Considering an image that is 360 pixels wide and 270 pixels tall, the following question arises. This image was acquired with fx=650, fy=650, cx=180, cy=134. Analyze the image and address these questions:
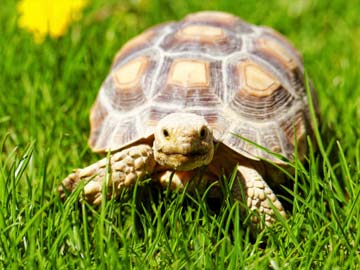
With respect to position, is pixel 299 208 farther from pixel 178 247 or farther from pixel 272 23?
pixel 272 23

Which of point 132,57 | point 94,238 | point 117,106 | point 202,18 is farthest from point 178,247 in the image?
point 202,18

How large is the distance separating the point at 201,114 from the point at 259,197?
414 millimetres

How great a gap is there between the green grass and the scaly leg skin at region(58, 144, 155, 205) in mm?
64

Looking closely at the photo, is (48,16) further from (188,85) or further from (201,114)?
(201,114)

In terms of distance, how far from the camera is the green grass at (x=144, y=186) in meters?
2.20

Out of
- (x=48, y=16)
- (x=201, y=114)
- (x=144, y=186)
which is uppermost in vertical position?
(x=48, y=16)

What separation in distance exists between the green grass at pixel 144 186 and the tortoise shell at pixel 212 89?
0.65ft

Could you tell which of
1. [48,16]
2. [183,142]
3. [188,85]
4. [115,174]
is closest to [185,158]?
[183,142]

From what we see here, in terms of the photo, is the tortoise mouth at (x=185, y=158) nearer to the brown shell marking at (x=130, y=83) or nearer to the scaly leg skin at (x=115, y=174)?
the scaly leg skin at (x=115, y=174)

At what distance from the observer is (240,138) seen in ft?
8.57

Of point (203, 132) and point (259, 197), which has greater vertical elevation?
point (203, 132)

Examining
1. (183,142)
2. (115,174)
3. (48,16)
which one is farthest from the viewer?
(48,16)

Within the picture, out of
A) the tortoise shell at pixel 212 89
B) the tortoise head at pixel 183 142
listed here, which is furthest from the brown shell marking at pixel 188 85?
the tortoise head at pixel 183 142

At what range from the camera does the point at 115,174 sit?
8.27ft
